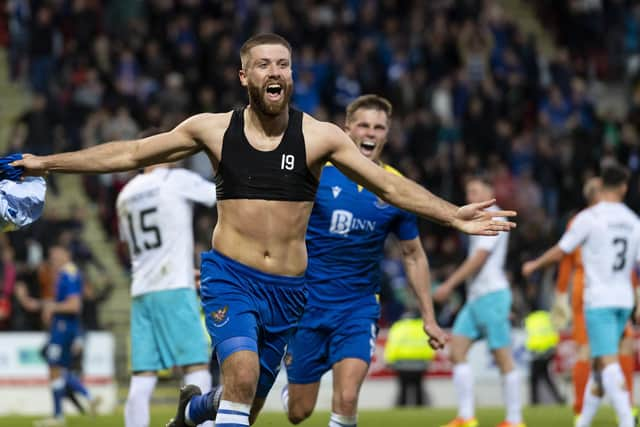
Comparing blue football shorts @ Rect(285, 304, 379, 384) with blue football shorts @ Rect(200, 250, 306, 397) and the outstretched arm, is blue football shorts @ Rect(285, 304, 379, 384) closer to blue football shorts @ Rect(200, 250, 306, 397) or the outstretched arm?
the outstretched arm

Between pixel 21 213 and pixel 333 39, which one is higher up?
pixel 333 39

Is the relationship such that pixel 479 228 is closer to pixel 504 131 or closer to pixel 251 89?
pixel 251 89

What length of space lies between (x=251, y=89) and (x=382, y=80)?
58.1 ft

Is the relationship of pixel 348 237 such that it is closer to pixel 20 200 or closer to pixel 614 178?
pixel 20 200

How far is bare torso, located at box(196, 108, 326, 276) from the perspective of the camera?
760cm

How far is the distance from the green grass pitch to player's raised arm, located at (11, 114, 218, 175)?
6187mm

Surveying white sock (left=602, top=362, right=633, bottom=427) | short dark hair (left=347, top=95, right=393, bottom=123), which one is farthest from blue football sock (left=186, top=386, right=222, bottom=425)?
white sock (left=602, top=362, right=633, bottom=427)

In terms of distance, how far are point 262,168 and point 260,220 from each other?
300mm

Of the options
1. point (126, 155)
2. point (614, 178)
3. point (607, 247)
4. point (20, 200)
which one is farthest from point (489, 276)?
point (20, 200)

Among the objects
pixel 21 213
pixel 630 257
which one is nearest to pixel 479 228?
pixel 21 213

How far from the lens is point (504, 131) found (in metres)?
24.6

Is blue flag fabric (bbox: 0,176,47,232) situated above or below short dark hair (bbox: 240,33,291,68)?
below

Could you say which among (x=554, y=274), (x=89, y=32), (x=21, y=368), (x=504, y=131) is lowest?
(x=21, y=368)

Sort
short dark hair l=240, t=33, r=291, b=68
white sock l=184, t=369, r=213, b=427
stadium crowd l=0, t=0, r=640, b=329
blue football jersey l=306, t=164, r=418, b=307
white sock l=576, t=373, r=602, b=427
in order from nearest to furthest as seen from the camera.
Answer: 1. short dark hair l=240, t=33, r=291, b=68
2. blue football jersey l=306, t=164, r=418, b=307
3. white sock l=184, t=369, r=213, b=427
4. white sock l=576, t=373, r=602, b=427
5. stadium crowd l=0, t=0, r=640, b=329
